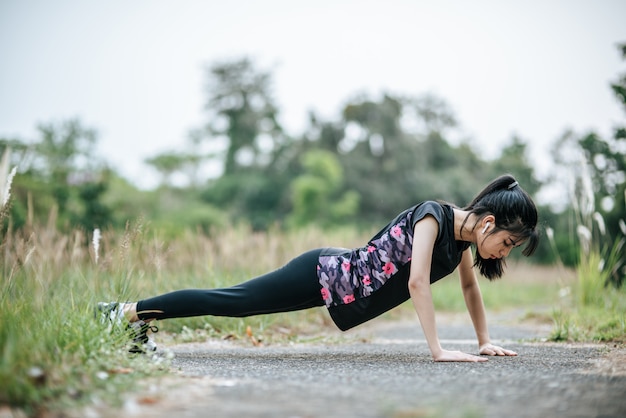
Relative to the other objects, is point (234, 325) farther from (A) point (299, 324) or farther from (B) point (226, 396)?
(B) point (226, 396)

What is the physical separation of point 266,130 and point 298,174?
3600mm

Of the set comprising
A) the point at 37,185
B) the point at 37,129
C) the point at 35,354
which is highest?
the point at 37,129

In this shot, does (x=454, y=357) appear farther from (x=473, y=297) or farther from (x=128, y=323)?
(x=128, y=323)

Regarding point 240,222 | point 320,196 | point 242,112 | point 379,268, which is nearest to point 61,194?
point 240,222

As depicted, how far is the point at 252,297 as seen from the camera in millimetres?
2910

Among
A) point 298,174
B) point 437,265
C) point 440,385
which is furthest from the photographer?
point 298,174

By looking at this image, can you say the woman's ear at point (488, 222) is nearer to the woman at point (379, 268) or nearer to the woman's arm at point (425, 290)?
the woman at point (379, 268)

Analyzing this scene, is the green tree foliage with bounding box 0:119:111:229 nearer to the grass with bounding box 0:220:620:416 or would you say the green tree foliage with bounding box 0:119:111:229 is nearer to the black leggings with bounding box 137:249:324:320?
the grass with bounding box 0:220:620:416

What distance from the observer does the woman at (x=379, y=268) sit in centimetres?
274

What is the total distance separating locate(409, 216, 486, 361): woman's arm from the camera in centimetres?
260

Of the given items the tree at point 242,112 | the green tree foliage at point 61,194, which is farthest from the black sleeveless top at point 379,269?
the tree at point 242,112

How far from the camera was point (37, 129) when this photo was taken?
24016 millimetres

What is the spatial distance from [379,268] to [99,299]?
1.66 m

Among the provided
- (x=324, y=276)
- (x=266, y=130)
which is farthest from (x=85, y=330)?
(x=266, y=130)
